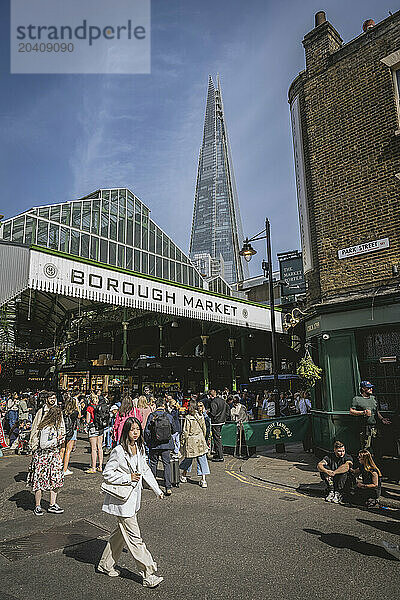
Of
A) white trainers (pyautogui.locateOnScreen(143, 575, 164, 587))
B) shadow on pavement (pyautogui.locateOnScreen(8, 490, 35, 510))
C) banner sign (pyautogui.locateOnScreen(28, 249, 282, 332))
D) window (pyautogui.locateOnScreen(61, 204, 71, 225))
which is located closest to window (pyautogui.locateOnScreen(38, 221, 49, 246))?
window (pyautogui.locateOnScreen(61, 204, 71, 225))

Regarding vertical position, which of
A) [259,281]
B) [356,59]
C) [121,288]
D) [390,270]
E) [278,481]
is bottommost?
[278,481]

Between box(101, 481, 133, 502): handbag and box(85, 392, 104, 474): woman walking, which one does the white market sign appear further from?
box(101, 481, 133, 502): handbag

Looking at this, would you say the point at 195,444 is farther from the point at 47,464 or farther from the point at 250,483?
the point at 47,464

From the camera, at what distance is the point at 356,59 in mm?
11727

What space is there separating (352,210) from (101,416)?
859 centimetres

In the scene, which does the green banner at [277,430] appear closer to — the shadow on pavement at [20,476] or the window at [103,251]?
the shadow on pavement at [20,476]

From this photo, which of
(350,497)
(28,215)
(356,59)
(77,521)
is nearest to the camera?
(77,521)

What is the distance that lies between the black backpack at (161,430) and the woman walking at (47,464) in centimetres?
210

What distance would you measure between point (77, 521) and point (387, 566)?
4.44 m

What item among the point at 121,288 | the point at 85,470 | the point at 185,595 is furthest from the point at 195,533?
the point at 121,288

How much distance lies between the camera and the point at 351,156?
11.5 m

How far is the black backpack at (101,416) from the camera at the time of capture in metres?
10.4

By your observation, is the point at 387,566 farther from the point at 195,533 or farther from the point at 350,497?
the point at 350,497

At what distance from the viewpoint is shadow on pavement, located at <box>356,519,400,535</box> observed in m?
6.05
